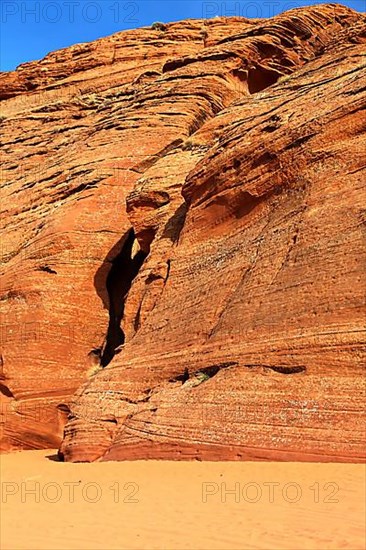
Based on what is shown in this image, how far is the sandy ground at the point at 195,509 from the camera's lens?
7355 mm

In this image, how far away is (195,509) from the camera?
877 centimetres

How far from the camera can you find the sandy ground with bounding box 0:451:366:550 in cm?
736

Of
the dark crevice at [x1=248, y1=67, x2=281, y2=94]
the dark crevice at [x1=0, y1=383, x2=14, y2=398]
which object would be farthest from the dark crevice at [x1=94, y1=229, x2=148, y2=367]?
the dark crevice at [x1=248, y1=67, x2=281, y2=94]

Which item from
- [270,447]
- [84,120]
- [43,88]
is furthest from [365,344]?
[43,88]

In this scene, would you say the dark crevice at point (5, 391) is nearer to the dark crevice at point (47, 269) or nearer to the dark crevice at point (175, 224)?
the dark crevice at point (47, 269)

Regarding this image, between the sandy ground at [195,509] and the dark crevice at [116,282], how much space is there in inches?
370

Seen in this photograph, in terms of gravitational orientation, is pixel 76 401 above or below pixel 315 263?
below

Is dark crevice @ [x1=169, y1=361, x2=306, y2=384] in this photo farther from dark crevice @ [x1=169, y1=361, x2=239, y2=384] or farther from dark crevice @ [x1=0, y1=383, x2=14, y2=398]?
dark crevice @ [x1=0, y1=383, x2=14, y2=398]

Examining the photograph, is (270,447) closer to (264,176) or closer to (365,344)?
(365,344)

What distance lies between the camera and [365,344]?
1043 centimetres

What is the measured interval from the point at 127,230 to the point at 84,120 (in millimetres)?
8863

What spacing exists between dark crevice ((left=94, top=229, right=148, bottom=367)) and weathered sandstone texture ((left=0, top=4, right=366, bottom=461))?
6cm

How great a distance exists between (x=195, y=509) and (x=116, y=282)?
14448 mm

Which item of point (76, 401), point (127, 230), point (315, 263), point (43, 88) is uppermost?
point (43, 88)
